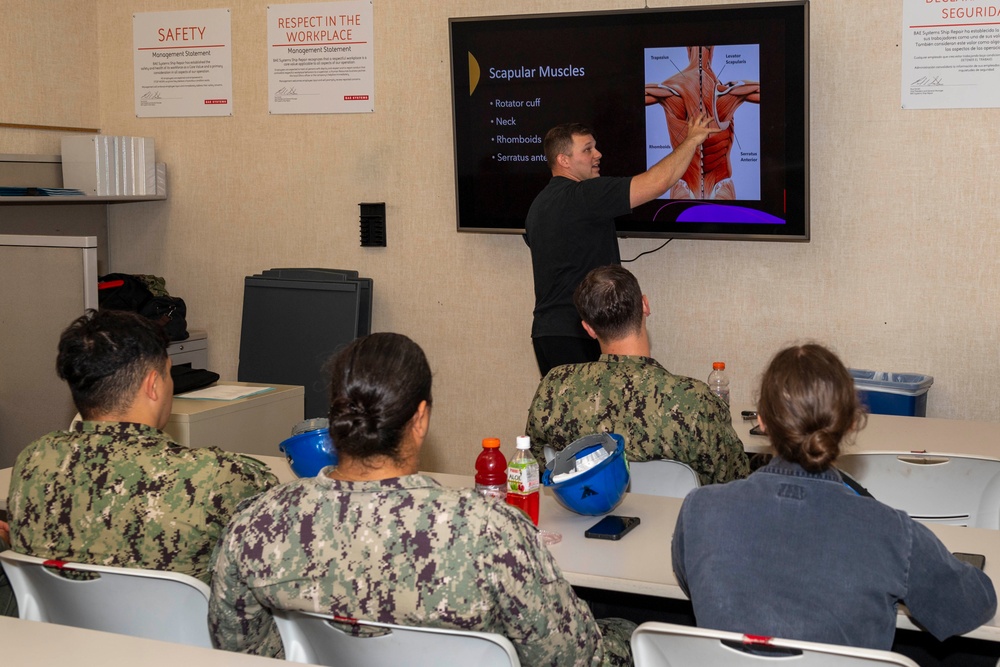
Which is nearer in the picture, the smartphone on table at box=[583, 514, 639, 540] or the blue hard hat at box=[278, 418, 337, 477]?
the smartphone on table at box=[583, 514, 639, 540]

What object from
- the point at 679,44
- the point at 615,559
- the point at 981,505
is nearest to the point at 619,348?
the point at 615,559

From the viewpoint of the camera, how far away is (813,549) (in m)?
1.57

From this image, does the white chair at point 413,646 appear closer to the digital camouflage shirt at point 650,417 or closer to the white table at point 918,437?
the digital camouflage shirt at point 650,417

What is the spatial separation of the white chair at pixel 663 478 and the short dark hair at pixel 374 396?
0.90 m

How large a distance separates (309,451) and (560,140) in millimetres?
1962

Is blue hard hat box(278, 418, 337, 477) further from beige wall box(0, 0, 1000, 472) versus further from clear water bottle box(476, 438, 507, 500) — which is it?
beige wall box(0, 0, 1000, 472)

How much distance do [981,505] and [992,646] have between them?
0.33 metres

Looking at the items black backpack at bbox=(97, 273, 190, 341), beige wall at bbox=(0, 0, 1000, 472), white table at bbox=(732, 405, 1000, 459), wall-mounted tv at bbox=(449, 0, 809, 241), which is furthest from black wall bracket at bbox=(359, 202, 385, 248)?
white table at bbox=(732, 405, 1000, 459)

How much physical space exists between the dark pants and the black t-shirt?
0.07ft

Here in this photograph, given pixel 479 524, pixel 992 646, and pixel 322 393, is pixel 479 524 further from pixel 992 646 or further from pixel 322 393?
pixel 322 393

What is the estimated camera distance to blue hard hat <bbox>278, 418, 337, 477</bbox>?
7.89ft

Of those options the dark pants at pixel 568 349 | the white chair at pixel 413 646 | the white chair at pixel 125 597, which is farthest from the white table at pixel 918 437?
the white chair at pixel 125 597

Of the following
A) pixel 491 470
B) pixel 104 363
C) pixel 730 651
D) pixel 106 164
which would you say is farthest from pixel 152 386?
pixel 106 164

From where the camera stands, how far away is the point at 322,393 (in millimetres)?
4750
